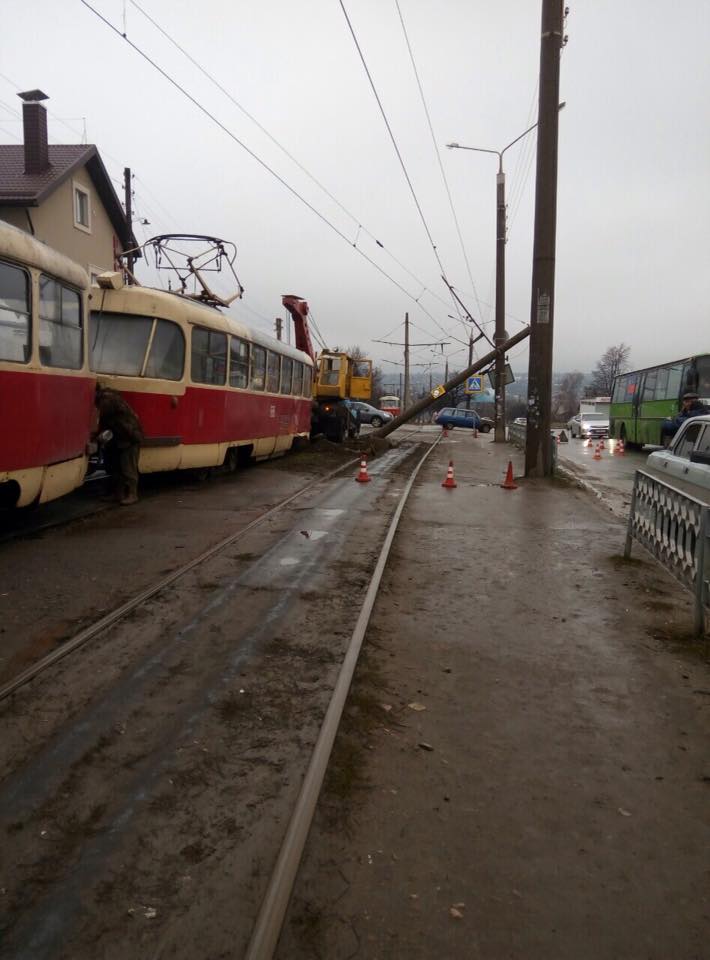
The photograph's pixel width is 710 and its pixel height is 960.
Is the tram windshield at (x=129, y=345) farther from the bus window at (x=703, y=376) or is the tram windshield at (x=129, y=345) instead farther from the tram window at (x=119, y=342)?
the bus window at (x=703, y=376)

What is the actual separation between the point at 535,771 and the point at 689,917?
959 mm

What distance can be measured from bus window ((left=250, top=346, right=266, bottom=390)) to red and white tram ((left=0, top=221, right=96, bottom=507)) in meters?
6.00

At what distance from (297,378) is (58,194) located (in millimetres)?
12971

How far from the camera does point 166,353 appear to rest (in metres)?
10.6

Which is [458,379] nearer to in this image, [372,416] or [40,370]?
[40,370]

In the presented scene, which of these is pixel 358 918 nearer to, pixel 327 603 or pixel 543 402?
pixel 327 603

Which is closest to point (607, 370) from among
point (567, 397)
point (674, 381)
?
point (567, 397)

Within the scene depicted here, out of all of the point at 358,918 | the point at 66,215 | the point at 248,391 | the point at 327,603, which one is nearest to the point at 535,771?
the point at 358,918

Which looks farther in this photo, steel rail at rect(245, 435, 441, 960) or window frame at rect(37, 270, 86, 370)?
window frame at rect(37, 270, 86, 370)

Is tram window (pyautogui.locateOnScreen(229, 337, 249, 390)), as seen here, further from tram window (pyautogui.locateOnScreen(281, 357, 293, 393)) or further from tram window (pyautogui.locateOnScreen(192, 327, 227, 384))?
tram window (pyautogui.locateOnScreen(281, 357, 293, 393))

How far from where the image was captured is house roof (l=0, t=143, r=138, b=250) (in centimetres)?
2284

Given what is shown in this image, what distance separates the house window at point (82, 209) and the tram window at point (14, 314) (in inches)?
862

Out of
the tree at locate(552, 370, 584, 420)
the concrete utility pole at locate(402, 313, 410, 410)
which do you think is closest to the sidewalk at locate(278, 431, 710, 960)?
the concrete utility pole at locate(402, 313, 410, 410)

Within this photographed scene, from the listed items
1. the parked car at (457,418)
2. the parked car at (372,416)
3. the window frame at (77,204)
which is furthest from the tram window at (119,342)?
the parked car at (457,418)
